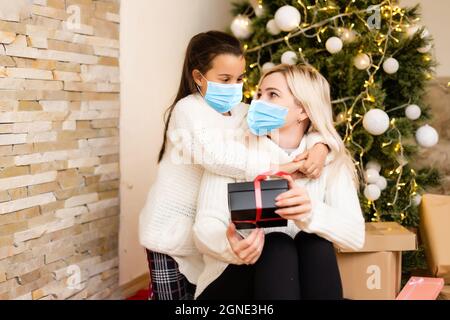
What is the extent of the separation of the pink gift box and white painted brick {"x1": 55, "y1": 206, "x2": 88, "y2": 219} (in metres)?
1.18

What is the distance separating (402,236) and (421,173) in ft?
2.45

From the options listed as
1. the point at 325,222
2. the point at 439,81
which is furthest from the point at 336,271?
the point at 439,81

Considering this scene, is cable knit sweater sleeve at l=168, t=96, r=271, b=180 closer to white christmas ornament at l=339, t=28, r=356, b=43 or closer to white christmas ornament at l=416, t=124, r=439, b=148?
white christmas ornament at l=339, t=28, r=356, b=43

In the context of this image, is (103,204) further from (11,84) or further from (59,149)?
(11,84)

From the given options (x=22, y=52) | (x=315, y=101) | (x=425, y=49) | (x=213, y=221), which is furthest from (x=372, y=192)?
(x=22, y=52)

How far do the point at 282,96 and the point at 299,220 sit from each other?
41cm

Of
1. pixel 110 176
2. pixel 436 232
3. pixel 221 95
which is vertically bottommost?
pixel 436 232

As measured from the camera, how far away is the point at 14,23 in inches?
64.6

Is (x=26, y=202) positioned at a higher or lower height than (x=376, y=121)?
lower

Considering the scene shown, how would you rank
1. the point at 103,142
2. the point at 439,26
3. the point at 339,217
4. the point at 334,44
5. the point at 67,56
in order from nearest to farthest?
1. the point at 339,217
2. the point at 67,56
3. the point at 103,142
4. the point at 334,44
5. the point at 439,26

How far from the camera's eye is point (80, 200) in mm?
2023

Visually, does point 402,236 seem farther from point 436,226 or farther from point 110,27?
point 110,27

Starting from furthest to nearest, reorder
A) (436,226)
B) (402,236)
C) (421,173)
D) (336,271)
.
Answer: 1. (421,173)
2. (436,226)
3. (402,236)
4. (336,271)

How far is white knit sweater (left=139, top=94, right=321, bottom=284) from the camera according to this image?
161cm
